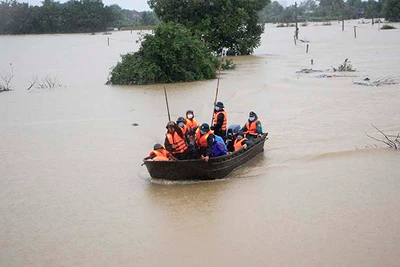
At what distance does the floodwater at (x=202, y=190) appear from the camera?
7.83 metres

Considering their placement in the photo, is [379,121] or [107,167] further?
[379,121]

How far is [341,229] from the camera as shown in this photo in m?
8.29

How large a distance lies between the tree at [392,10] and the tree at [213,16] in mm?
39005

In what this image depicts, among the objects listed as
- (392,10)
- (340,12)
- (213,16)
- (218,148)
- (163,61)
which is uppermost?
(340,12)

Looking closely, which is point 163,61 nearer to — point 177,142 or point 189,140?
point 189,140

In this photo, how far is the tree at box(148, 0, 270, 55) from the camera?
118 feet

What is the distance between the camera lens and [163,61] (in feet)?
84.1

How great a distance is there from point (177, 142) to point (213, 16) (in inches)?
1100

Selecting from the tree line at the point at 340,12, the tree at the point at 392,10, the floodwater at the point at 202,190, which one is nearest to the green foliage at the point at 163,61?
the floodwater at the point at 202,190

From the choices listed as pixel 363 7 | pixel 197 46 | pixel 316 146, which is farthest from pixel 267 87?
pixel 363 7

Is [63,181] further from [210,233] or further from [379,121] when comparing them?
[379,121]

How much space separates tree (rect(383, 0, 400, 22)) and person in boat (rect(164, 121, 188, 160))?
6556cm

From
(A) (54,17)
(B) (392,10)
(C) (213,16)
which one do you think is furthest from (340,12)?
(C) (213,16)

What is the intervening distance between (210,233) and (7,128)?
1063 centimetres
